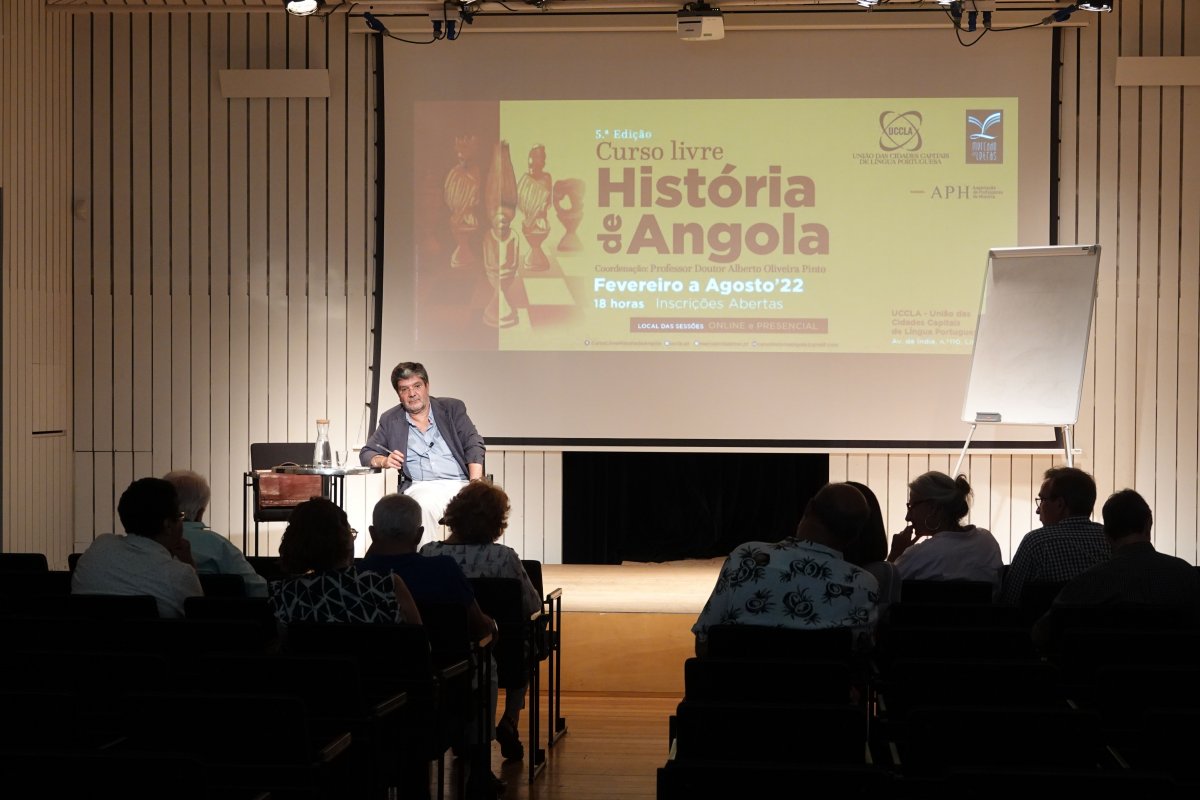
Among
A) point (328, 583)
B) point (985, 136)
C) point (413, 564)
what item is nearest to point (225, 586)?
point (413, 564)

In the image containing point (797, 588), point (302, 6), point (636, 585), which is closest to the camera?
point (797, 588)

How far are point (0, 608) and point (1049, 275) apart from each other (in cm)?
588

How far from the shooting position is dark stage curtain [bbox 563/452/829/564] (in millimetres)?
8648

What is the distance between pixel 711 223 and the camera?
26.0ft

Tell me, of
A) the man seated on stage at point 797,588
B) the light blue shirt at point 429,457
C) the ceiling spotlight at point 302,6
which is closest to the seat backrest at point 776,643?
the man seated on stage at point 797,588

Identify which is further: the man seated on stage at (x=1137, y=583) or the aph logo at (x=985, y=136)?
the aph logo at (x=985, y=136)

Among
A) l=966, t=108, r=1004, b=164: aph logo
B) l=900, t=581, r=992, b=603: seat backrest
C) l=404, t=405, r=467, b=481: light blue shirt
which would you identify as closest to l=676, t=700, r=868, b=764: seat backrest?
l=900, t=581, r=992, b=603: seat backrest

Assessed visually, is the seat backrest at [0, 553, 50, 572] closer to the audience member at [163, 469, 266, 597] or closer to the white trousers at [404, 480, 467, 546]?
the audience member at [163, 469, 266, 597]

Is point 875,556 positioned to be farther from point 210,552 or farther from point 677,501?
point 677,501

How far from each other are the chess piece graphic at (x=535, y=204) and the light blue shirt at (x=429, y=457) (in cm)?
149

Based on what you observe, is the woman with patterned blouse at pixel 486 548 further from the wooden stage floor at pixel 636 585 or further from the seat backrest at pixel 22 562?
the wooden stage floor at pixel 636 585

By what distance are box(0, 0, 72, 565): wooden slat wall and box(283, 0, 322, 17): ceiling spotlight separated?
1.73 meters

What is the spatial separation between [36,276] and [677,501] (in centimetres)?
450

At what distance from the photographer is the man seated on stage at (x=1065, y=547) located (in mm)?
4215
